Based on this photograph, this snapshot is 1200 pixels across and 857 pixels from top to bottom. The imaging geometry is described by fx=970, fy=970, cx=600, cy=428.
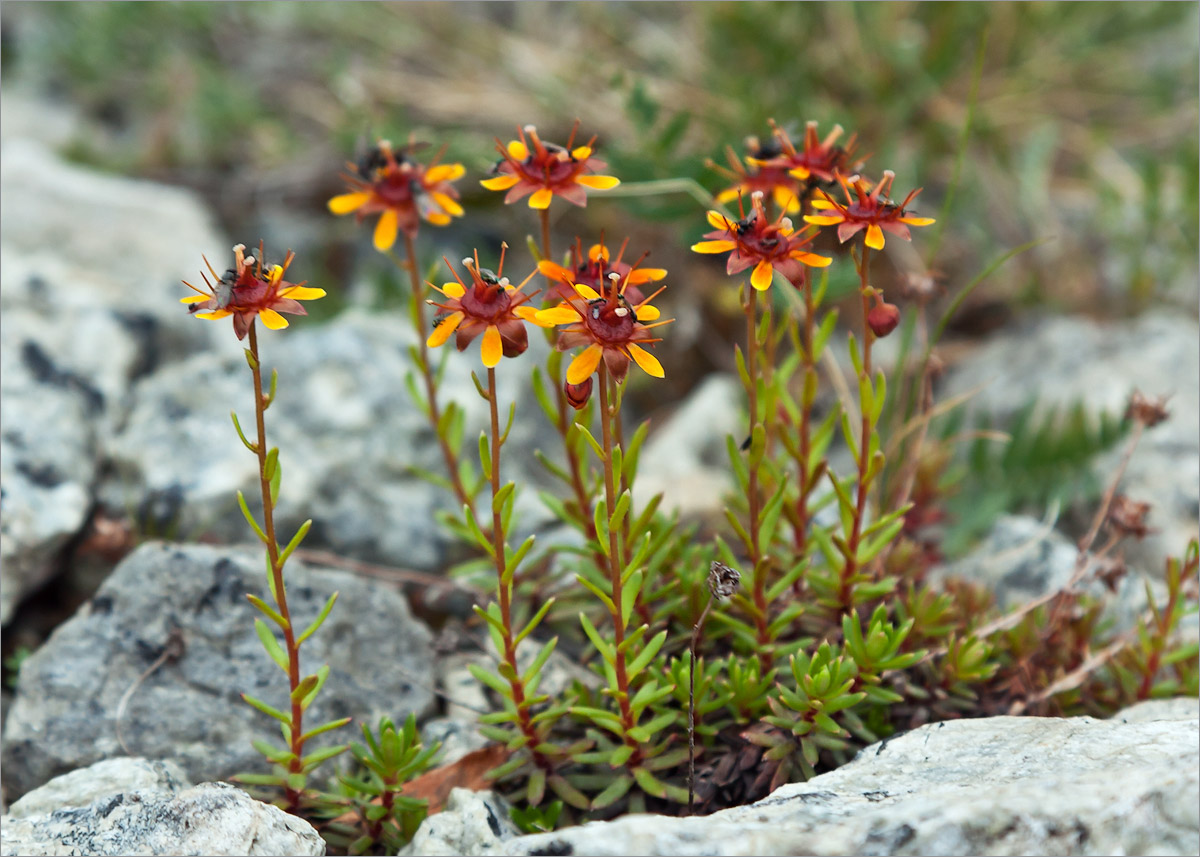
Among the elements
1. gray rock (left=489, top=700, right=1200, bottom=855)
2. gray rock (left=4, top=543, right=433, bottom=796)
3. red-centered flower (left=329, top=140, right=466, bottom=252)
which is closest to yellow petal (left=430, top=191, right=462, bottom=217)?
red-centered flower (left=329, top=140, right=466, bottom=252)

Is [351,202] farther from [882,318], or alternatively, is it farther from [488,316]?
[882,318]

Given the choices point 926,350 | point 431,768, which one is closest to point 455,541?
point 431,768

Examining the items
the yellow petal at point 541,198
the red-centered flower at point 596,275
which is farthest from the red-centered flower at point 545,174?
the red-centered flower at point 596,275

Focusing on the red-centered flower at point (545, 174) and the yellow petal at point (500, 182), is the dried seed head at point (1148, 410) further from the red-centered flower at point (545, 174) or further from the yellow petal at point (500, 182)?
the yellow petal at point (500, 182)

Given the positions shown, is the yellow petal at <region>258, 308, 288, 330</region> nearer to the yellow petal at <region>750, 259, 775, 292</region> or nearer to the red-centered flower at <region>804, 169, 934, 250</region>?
the yellow petal at <region>750, 259, 775, 292</region>

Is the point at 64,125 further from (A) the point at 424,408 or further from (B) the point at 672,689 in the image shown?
(B) the point at 672,689

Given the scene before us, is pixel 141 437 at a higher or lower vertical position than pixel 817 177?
lower

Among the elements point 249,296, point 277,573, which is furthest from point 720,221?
point 277,573
